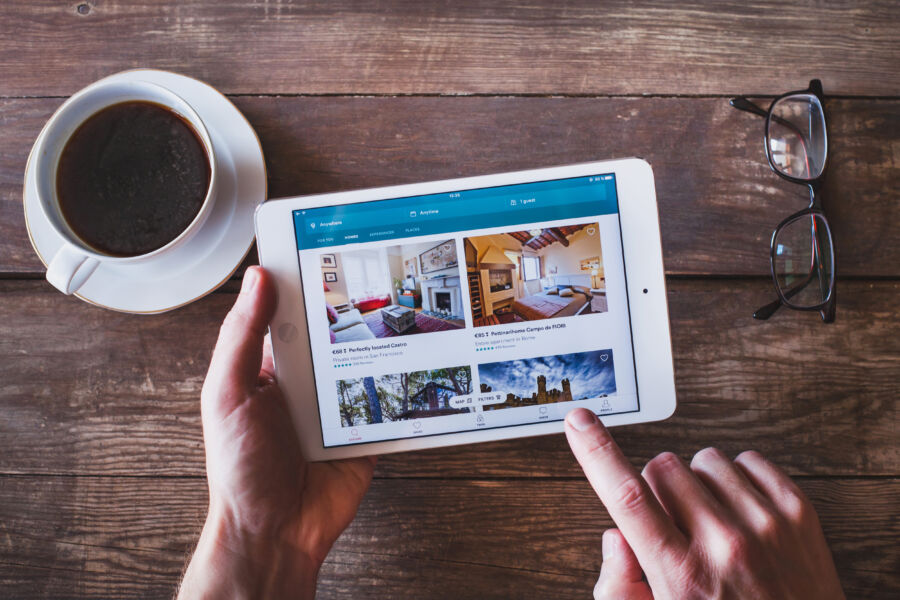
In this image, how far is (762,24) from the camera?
30.1 inches

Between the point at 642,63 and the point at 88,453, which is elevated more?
the point at 642,63

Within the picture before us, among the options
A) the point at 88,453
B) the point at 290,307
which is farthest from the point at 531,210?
the point at 88,453

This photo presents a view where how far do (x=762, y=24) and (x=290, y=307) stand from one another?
75 centimetres

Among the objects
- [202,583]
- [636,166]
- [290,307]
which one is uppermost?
[636,166]

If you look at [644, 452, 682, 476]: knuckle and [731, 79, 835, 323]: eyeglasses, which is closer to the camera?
[644, 452, 682, 476]: knuckle

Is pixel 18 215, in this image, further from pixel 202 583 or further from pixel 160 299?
pixel 202 583

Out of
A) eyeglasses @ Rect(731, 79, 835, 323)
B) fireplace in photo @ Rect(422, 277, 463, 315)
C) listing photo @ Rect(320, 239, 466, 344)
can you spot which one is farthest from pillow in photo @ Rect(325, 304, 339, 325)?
eyeglasses @ Rect(731, 79, 835, 323)

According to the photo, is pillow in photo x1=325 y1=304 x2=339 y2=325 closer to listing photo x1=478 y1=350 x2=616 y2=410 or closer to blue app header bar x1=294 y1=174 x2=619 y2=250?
blue app header bar x1=294 y1=174 x2=619 y2=250

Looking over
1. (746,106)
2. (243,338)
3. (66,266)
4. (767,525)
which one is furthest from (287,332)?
(746,106)

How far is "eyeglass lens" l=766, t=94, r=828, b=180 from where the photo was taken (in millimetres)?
751

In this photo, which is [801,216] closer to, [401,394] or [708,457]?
[708,457]

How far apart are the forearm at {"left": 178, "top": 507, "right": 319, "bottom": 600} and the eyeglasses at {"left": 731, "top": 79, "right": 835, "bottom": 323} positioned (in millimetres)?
699

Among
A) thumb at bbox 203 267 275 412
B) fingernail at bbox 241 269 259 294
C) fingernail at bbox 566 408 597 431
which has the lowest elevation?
fingernail at bbox 566 408 597 431

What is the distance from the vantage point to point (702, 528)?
581mm
